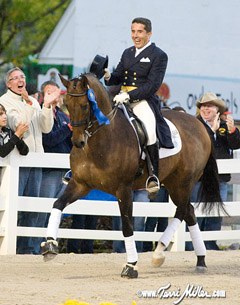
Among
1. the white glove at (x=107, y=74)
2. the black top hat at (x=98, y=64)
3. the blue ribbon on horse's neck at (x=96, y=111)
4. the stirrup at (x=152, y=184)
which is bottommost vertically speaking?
the stirrup at (x=152, y=184)

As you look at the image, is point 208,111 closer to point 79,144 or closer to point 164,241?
point 164,241

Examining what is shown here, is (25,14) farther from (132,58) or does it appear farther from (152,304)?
(152,304)

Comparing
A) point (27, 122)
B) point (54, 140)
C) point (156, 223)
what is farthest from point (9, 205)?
point (156, 223)

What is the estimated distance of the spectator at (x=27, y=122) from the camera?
14062mm

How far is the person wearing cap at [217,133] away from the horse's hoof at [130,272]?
3.41 metres

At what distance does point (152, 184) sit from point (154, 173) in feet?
0.44

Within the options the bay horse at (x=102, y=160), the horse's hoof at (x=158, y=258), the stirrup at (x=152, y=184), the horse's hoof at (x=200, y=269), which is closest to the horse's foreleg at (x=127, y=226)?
the bay horse at (x=102, y=160)

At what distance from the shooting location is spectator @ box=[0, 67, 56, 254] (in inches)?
554

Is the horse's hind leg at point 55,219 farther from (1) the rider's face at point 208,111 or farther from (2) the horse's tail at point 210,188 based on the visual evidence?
(1) the rider's face at point 208,111

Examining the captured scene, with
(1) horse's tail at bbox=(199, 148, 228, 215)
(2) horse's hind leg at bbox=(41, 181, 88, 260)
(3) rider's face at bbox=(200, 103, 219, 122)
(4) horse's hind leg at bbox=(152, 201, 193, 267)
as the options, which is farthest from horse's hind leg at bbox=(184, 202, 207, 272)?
(3) rider's face at bbox=(200, 103, 219, 122)

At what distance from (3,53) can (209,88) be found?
7049 mm

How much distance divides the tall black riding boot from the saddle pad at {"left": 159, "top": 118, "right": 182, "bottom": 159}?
31 centimetres

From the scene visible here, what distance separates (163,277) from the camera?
1216 cm

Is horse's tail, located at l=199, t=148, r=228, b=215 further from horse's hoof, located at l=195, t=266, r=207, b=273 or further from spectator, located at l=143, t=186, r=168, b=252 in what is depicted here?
spectator, located at l=143, t=186, r=168, b=252
